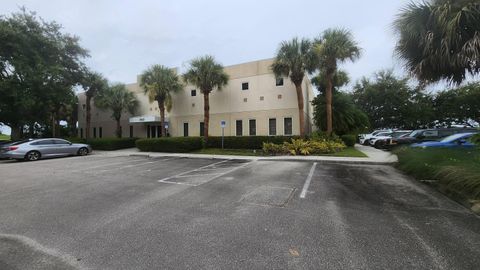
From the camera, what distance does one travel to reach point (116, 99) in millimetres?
27000

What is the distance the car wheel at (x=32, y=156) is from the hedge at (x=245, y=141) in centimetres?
1134

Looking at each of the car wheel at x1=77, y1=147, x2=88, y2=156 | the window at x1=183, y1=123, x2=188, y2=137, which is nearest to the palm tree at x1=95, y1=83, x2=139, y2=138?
the window at x1=183, y1=123, x2=188, y2=137

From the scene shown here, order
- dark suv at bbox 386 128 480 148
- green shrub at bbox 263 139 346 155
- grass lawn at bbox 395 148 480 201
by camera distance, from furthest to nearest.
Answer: green shrub at bbox 263 139 346 155 < dark suv at bbox 386 128 480 148 < grass lawn at bbox 395 148 480 201

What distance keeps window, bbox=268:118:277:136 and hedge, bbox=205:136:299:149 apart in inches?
84.3

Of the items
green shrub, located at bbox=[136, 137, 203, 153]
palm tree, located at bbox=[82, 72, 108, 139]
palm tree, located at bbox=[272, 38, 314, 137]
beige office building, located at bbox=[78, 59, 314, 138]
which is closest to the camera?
palm tree, located at bbox=[272, 38, 314, 137]

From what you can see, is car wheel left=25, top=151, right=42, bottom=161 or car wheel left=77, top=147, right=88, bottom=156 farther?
car wheel left=77, top=147, right=88, bottom=156

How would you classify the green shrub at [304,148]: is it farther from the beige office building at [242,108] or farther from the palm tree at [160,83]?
the palm tree at [160,83]

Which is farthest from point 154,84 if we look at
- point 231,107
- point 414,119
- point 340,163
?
point 414,119

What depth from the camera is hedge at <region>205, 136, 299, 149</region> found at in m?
19.5

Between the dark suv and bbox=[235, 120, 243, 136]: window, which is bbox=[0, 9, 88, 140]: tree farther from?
the dark suv

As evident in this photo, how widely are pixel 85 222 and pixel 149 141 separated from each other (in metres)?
17.8

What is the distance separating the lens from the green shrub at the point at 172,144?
20141 mm

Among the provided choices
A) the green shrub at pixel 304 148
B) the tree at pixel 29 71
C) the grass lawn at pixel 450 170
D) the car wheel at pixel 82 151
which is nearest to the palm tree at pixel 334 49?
the green shrub at pixel 304 148

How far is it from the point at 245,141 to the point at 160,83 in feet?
30.7
